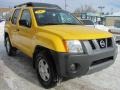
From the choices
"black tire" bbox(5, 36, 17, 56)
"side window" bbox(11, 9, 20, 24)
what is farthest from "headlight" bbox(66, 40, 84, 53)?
"black tire" bbox(5, 36, 17, 56)

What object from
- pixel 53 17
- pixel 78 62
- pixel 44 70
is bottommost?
pixel 44 70

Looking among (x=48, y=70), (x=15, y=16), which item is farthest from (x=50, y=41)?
(x=15, y=16)

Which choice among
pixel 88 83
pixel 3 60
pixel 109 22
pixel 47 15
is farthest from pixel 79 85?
pixel 109 22

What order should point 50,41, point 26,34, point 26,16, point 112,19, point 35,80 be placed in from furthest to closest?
point 112,19, point 26,16, point 26,34, point 35,80, point 50,41

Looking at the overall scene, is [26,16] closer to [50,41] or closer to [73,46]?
[50,41]

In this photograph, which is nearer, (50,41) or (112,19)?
(50,41)

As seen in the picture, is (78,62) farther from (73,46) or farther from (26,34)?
(26,34)

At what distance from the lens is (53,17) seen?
20.9ft

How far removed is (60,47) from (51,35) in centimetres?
50

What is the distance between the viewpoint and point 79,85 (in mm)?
5430

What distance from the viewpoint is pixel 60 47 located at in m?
4.64

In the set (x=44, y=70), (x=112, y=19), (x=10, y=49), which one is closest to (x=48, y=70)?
(x=44, y=70)

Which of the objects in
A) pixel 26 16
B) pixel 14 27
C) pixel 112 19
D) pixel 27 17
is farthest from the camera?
pixel 112 19

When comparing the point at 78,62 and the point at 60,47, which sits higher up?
the point at 60,47
